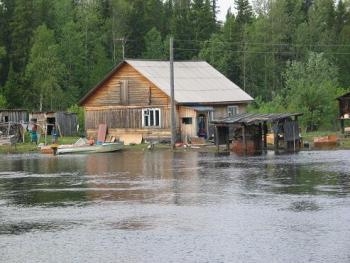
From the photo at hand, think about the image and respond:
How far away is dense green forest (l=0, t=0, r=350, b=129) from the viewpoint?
86.4 metres

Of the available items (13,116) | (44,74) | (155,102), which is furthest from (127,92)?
(44,74)

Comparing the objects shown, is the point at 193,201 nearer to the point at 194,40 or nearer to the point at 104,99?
the point at 104,99

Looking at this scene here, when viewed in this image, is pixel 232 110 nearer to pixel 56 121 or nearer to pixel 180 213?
pixel 56 121

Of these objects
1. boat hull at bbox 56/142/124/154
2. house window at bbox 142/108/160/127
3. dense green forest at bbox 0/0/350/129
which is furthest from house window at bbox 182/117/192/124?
dense green forest at bbox 0/0/350/129

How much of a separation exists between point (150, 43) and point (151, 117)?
4177cm

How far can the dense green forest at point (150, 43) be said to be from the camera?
86.4 meters

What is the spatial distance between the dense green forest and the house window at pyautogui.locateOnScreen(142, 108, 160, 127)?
2671cm

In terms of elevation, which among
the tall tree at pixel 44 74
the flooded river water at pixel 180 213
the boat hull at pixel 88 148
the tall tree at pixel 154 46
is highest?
the tall tree at pixel 154 46

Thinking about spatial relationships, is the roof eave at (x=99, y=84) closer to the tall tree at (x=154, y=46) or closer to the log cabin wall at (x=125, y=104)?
the log cabin wall at (x=125, y=104)

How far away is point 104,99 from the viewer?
204 feet

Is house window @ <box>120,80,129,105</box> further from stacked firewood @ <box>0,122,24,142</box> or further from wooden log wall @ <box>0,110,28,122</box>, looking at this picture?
wooden log wall @ <box>0,110,28,122</box>

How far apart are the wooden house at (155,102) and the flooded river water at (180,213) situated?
59.3 ft

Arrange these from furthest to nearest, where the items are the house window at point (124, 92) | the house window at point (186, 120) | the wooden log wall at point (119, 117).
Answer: the house window at point (124, 92) < the wooden log wall at point (119, 117) < the house window at point (186, 120)

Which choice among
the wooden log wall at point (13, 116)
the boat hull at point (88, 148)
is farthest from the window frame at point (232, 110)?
the wooden log wall at point (13, 116)
